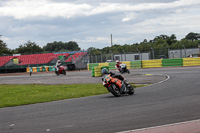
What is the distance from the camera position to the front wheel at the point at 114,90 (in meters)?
12.4

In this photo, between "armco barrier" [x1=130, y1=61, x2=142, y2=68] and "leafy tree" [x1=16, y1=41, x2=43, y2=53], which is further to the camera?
"leafy tree" [x1=16, y1=41, x2=43, y2=53]

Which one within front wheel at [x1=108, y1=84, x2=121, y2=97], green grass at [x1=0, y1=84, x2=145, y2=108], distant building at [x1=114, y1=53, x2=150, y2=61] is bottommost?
green grass at [x1=0, y1=84, x2=145, y2=108]

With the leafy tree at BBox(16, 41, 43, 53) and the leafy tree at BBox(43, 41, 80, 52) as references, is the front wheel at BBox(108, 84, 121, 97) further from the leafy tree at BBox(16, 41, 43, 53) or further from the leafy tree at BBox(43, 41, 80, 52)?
the leafy tree at BBox(43, 41, 80, 52)

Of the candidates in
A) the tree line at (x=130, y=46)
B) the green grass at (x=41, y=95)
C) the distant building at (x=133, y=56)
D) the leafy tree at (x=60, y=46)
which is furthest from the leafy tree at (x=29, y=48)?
the green grass at (x=41, y=95)

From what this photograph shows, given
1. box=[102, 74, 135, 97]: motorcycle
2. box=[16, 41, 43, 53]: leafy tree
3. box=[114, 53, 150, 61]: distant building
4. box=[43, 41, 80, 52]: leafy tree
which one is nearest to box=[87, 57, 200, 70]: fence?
box=[114, 53, 150, 61]: distant building

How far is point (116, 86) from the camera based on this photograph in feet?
41.8

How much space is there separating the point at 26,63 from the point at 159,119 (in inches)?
1941

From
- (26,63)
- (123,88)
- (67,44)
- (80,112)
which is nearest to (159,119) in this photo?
(80,112)

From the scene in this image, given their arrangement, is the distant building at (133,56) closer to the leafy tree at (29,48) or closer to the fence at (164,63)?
the fence at (164,63)

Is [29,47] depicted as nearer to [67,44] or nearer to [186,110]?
[67,44]

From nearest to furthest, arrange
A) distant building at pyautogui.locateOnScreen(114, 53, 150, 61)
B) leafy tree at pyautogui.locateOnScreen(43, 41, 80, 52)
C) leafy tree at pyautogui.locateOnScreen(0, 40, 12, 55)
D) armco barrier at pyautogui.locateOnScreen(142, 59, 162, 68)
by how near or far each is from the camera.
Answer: armco barrier at pyautogui.locateOnScreen(142, 59, 162, 68) → distant building at pyautogui.locateOnScreen(114, 53, 150, 61) → leafy tree at pyautogui.locateOnScreen(0, 40, 12, 55) → leafy tree at pyautogui.locateOnScreen(43, 41, 80, 52)

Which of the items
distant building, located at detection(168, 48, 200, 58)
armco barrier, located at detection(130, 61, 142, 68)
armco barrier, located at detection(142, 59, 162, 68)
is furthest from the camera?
armco barrier, located at detection(130, 61, 142, 68)

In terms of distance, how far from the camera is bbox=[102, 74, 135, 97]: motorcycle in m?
12.5

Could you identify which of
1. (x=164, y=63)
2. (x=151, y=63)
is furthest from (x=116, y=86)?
(x=151, y=63)
